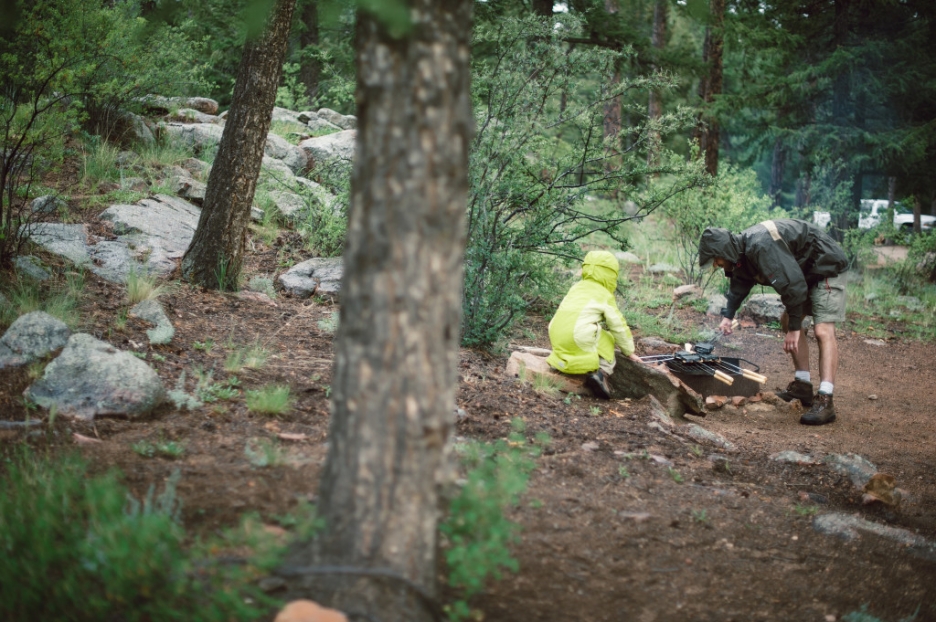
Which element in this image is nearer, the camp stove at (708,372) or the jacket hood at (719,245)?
the jacket hood at (719,245)

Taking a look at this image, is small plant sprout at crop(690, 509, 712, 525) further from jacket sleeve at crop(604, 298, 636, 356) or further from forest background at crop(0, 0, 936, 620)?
forest background at crop(0, 0, 936, 620)

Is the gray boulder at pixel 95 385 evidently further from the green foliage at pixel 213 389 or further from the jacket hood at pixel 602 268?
the jacket hood at pixel 602 268

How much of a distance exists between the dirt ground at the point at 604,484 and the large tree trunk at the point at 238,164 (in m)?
0.38

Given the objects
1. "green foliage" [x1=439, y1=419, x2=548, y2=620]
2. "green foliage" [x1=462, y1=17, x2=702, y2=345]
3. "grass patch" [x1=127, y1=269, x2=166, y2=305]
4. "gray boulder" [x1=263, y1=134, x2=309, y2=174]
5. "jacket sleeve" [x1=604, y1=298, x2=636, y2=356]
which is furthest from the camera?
"gray boulder" [x1=263, y1=134, x2=309, y2=174]

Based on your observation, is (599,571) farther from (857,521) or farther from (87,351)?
(87,351)

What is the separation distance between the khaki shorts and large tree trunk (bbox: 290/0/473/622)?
208 inches

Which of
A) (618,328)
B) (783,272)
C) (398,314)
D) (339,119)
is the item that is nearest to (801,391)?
(783,272)

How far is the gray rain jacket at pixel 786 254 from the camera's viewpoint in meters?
6.26

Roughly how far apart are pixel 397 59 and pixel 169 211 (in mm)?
6495

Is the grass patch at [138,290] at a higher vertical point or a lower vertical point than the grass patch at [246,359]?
higher

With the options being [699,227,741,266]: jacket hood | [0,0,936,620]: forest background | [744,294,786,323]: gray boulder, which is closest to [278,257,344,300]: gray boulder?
[0,0,936,620]: forest background

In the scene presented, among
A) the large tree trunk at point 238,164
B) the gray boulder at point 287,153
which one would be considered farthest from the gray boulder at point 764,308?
the large tree trunk at point 238,164

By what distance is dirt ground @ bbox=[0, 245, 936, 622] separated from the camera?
9.68 feet

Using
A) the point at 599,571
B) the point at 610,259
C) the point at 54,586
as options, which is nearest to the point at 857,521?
the point at 599,571
